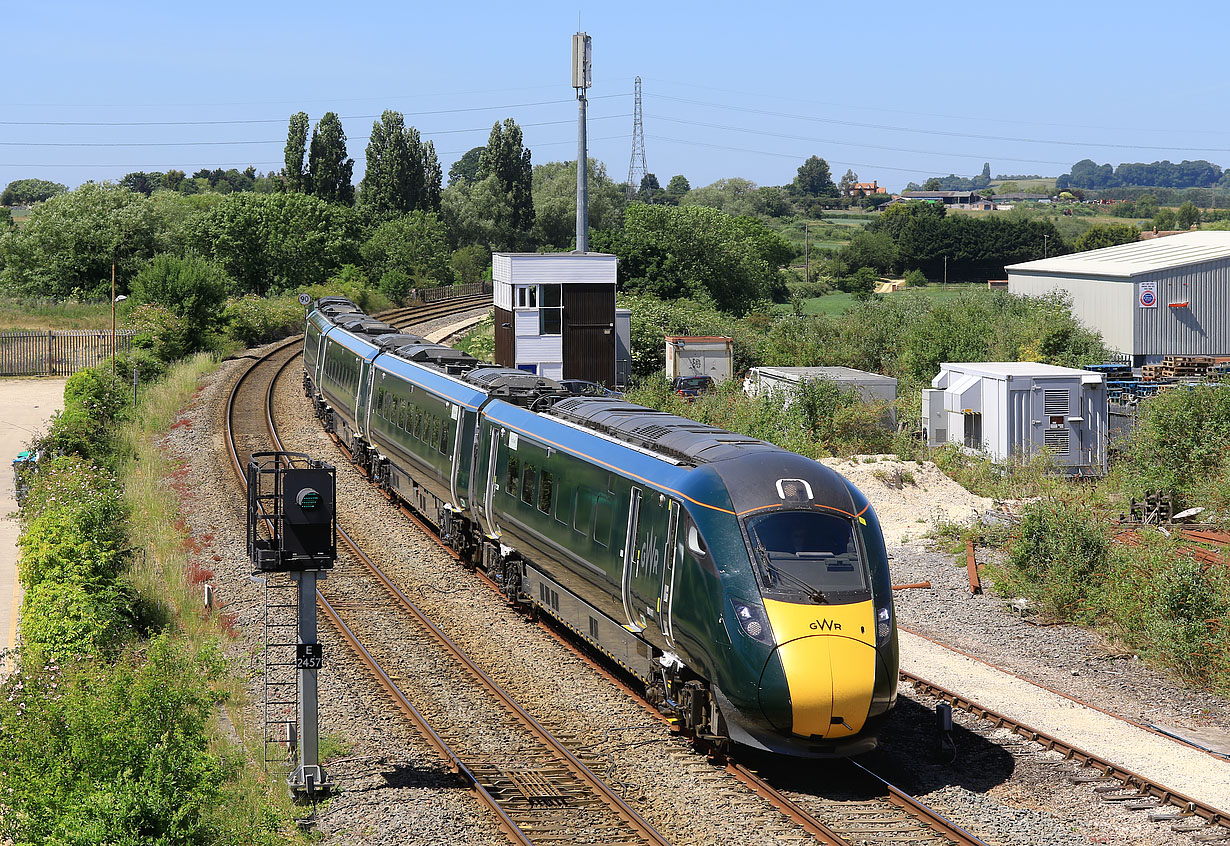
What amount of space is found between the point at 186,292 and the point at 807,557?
44160mm

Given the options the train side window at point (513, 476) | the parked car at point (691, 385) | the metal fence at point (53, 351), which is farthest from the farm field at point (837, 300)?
the train side window at point (513, 476)

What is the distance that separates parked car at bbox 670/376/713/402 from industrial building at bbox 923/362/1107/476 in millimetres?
12011

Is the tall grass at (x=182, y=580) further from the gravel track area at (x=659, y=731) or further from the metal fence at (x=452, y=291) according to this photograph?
the metal fence at (x=452, y=291)

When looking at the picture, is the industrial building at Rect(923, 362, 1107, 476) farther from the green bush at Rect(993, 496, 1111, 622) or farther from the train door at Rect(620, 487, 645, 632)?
the train door at Rect(620, 487, 645, 632)

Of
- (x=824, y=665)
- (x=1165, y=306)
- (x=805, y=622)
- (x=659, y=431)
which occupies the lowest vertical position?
(x=824, y=665)

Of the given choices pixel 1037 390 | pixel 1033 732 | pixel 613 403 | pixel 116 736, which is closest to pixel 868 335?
pixel 1037 390

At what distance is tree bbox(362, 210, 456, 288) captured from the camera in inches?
3219

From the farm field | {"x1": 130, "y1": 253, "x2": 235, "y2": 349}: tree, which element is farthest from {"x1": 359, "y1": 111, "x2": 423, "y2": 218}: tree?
{"x1": 130, "y1": 253, "x2": 235, "y2": 349}: tree

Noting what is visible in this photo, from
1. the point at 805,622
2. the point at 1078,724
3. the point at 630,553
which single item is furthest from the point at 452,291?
the point at 805,622

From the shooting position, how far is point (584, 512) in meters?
15.5

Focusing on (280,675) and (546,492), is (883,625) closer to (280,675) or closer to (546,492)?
(546,492)

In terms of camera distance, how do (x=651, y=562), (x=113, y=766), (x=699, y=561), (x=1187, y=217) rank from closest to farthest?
(x=113, y=766) < (x=699, y=561) < (x=651, y=562) < (x=1187, y=217)

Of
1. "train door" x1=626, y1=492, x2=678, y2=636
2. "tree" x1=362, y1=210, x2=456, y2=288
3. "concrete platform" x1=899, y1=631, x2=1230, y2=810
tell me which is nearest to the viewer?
"concrete platform" x1=899, y1=631, x2=1230, y2=810

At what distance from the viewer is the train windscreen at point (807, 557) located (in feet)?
38.9
